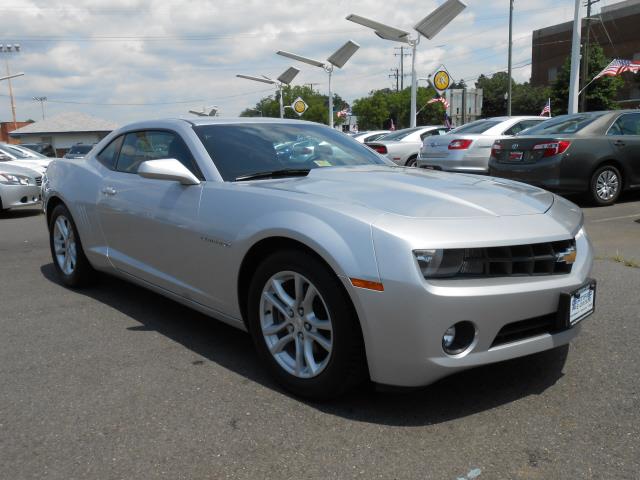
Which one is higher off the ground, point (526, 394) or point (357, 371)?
point (357, 371)

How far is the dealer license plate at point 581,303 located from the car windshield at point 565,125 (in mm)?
7002

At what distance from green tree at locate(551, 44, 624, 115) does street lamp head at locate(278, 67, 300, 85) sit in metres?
25.5

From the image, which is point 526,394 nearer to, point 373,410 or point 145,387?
point 373,410

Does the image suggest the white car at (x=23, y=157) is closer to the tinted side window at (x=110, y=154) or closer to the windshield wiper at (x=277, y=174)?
the tinted side window at (x=110, y=154)

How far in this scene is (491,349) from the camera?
8.66 feet

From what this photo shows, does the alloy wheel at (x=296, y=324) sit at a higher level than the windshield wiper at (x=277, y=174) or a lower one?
lower

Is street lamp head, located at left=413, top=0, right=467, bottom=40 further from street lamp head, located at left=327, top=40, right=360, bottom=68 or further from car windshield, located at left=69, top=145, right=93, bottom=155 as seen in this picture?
car windshield, located at left=69, top=145, right=93, bottom=155

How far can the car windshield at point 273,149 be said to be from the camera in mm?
3740

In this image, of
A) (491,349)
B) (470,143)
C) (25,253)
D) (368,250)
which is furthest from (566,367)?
(470,143)

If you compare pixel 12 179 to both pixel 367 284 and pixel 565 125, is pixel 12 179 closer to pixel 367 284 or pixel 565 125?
pixel 565 125

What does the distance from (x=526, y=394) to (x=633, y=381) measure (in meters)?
0.59

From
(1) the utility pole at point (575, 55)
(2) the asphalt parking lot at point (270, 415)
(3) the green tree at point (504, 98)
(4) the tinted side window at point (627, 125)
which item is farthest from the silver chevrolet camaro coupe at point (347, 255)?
(3) the green tree at point (504, 98)

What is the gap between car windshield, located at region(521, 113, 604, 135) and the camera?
9.39m

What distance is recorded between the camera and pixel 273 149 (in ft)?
13.0
